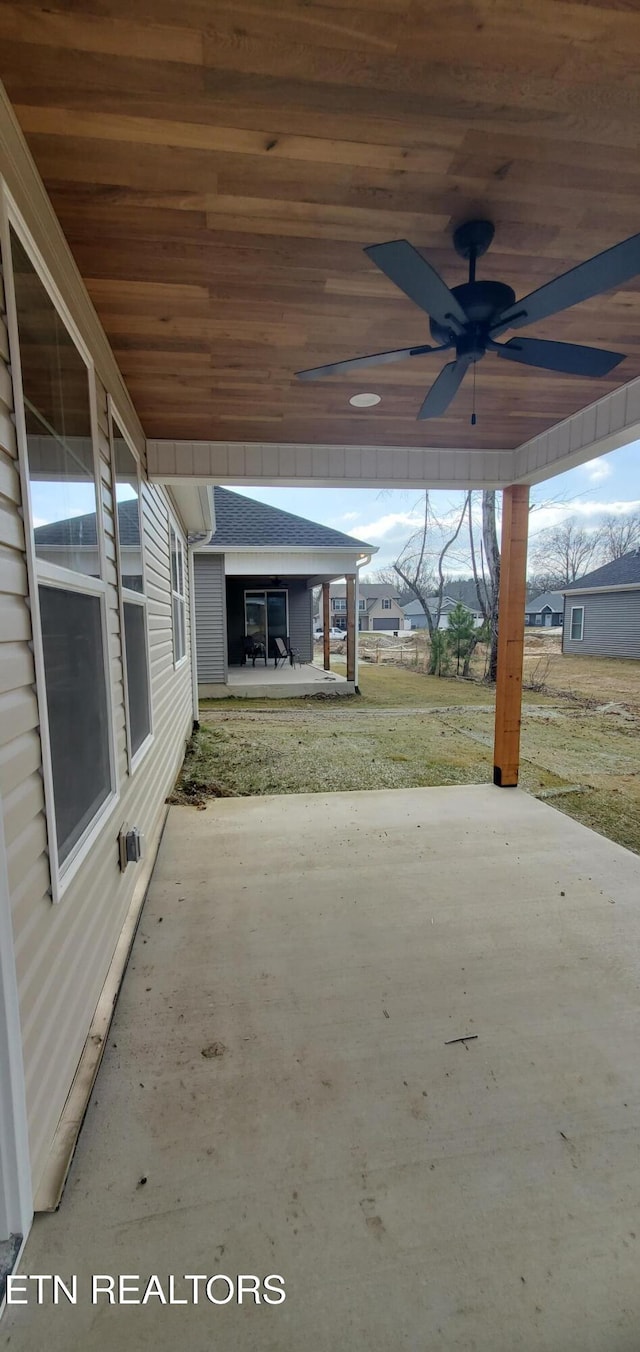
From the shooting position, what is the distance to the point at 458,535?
16.9 meters

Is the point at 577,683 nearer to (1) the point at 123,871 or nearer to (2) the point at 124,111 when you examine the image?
(1) the point at 123,871

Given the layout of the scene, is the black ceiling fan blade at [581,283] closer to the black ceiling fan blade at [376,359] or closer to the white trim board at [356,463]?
the black ceiling fan blade at [376,359]

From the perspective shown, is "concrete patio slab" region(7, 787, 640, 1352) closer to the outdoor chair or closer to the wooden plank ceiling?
the wooden plank ceiling

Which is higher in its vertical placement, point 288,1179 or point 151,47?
point 151,47

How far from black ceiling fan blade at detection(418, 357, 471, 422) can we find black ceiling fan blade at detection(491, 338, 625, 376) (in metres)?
0.15

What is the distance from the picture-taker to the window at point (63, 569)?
141cm

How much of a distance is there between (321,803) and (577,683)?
925 cm

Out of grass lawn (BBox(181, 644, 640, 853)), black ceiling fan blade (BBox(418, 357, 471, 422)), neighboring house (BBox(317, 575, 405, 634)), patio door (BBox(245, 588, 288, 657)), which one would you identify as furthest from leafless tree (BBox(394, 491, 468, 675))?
neighboring house (BBox(317, 575, 405, 634))

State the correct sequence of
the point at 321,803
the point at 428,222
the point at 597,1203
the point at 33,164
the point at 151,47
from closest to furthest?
the point at 151,47 → the point at 597,1203 → the point at 33,164 → the point at 428,222 → the point at 321,803

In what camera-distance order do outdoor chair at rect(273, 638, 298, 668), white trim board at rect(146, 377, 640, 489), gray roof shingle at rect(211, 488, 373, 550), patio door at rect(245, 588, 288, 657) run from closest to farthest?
white trim board at rect(146, 377, 640, 489) < gray roof shingle at rect(211, 488, 373, 550) < outdoor chair at rect(273, 638, 298, 668) < patio door at rect(245, 588, 288, 657)

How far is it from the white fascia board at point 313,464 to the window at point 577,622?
15.5 metres

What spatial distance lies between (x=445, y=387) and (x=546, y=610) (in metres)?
34.2

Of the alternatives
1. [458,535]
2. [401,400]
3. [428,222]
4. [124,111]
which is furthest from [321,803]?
[458,535]

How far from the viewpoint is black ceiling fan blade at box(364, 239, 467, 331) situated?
1442mm
